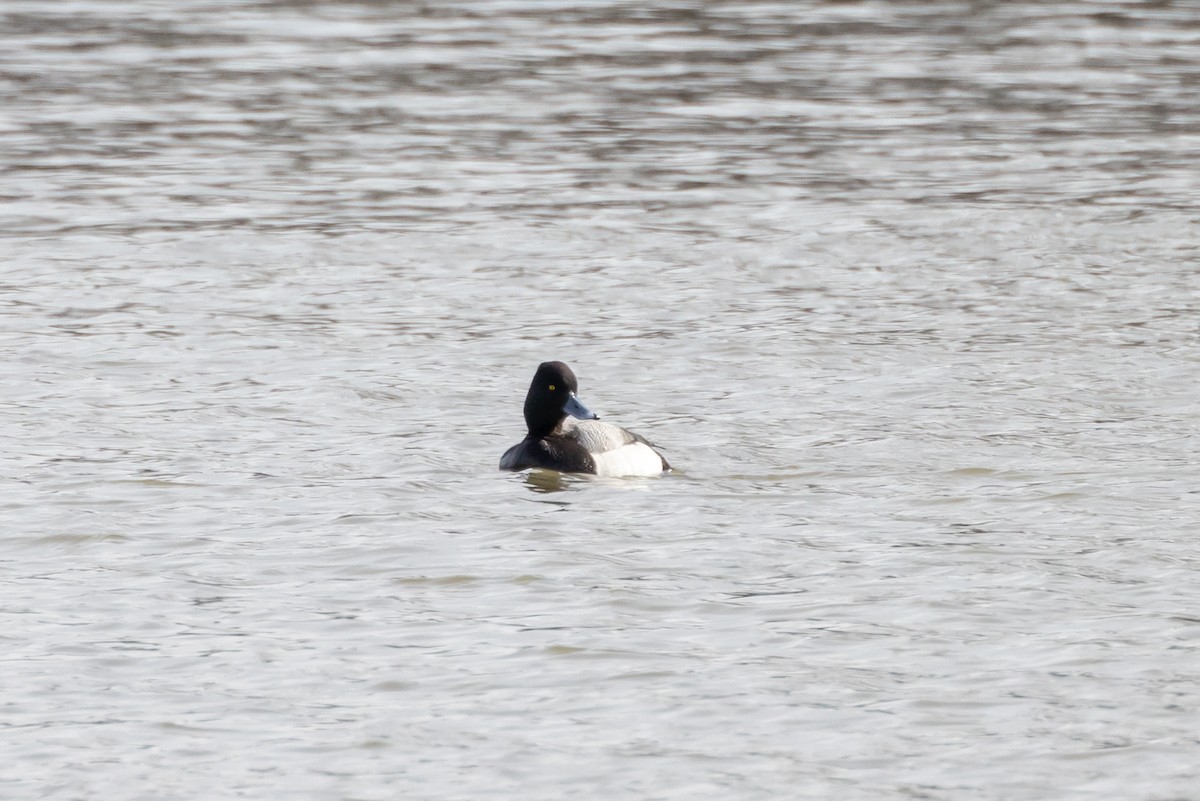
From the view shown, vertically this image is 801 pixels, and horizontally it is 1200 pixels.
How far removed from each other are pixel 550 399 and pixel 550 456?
1.49 ft

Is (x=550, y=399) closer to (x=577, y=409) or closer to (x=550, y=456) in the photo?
(x=577, y=409)

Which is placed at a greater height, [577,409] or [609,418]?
[577,409]

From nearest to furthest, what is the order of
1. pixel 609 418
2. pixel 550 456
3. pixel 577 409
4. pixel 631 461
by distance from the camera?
pixel 631 461 < pixel 550 456 < pixel 577 409 < pixel 609 418

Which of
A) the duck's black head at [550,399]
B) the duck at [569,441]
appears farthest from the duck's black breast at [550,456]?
the duck's black head at [550,399]

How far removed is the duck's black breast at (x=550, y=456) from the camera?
14641 mm

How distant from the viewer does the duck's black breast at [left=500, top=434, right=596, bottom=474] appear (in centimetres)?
1464

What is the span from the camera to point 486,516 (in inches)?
534

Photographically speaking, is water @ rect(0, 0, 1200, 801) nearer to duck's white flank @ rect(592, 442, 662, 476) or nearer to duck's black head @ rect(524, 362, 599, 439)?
duck's white flank @ rect(592, 442, 662, 476)

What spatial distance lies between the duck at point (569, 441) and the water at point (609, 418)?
16 cm

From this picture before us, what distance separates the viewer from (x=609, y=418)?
1617 centimetres

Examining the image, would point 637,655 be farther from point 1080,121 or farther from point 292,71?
point 292,71

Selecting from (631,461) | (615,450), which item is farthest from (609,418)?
(631,461)

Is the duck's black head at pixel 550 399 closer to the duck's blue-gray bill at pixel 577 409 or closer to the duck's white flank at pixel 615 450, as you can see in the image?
the duck's blue-gray bill at pixel 577 409

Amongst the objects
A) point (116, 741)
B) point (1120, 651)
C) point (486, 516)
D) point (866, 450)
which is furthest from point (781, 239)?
point (116, 741)
